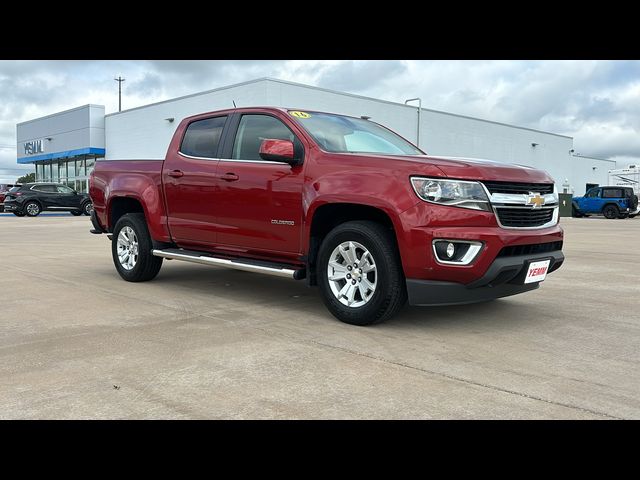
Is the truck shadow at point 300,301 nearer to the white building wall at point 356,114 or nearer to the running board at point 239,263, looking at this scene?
the running board at point 239,263

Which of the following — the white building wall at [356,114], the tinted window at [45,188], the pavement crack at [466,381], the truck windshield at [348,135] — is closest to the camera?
the pavement crack at [466,381]

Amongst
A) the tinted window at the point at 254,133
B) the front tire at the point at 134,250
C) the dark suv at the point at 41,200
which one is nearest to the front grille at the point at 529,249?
the tinted window at the point at 254,133

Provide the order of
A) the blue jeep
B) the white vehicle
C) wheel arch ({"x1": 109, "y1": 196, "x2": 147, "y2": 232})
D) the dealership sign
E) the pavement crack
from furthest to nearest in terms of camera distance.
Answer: the dealership sign
the white vehicle
the blue jeep
wheel arch ({"x1": 109, "y1": 196, "x2": 147, "y2": 232})
the pavement crack

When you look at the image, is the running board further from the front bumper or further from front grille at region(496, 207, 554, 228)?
front grille at region(496, 207, 554, 228)

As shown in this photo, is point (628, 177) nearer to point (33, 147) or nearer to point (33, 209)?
point (33, 209)

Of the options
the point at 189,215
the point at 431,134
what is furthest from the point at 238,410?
the point at 431,134

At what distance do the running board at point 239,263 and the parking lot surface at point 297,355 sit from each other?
0.39m

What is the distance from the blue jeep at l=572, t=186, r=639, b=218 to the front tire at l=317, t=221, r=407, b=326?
29.7 meters

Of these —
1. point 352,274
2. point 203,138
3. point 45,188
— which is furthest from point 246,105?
point 352,274

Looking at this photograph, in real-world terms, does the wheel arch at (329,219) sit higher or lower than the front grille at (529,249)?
higher

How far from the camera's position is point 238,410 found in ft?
10.0

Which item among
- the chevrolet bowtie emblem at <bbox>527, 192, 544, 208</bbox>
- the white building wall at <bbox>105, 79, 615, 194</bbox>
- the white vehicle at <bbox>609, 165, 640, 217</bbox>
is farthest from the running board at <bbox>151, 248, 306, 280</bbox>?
the white vehicle at <bbox>609, 165, 640, 217</bbox>

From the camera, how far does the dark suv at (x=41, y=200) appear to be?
91.8 ft

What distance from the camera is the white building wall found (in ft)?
98.0
